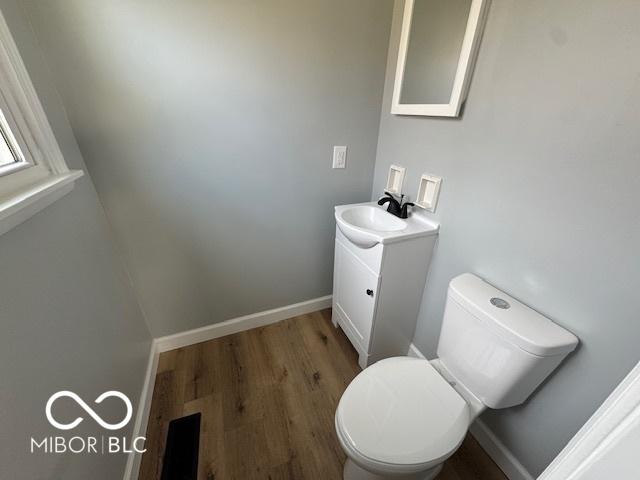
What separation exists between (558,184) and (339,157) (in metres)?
1.00

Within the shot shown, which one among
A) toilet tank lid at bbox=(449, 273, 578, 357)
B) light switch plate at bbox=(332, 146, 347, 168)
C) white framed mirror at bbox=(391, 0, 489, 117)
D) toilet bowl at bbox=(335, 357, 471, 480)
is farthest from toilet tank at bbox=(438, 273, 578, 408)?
light switch plate at bbox=(332, 146, 347, 168)

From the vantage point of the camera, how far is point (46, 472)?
2.02 ft

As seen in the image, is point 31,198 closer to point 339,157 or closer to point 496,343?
point 339,157

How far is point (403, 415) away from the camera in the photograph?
2.91 ft

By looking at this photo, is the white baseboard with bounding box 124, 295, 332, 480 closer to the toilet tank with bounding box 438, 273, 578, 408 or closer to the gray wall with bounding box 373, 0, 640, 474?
the toilet tank with bounding box 438, 273, 578, 408

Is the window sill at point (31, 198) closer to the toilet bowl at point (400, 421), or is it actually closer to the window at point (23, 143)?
the window at point (23, 143)

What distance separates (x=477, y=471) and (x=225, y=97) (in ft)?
6.51

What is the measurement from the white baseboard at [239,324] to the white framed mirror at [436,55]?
1374 millimetres

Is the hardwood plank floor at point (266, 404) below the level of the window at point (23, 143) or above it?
below

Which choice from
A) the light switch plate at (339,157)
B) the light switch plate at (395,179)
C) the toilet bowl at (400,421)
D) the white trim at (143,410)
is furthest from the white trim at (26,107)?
the light switch plate at (395,179)

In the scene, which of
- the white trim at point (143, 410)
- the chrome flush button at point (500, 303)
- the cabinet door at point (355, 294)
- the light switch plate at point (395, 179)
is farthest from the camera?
the light switch plate at point (395, 179)

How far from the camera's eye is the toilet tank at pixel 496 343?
791 mm

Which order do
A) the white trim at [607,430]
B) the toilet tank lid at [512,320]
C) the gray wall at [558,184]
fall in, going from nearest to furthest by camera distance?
the white trim at [607,430]
the gray wall at [558,184]
the toilet tank lid at [512,320]

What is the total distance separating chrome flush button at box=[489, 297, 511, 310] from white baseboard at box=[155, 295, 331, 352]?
1187 mm
